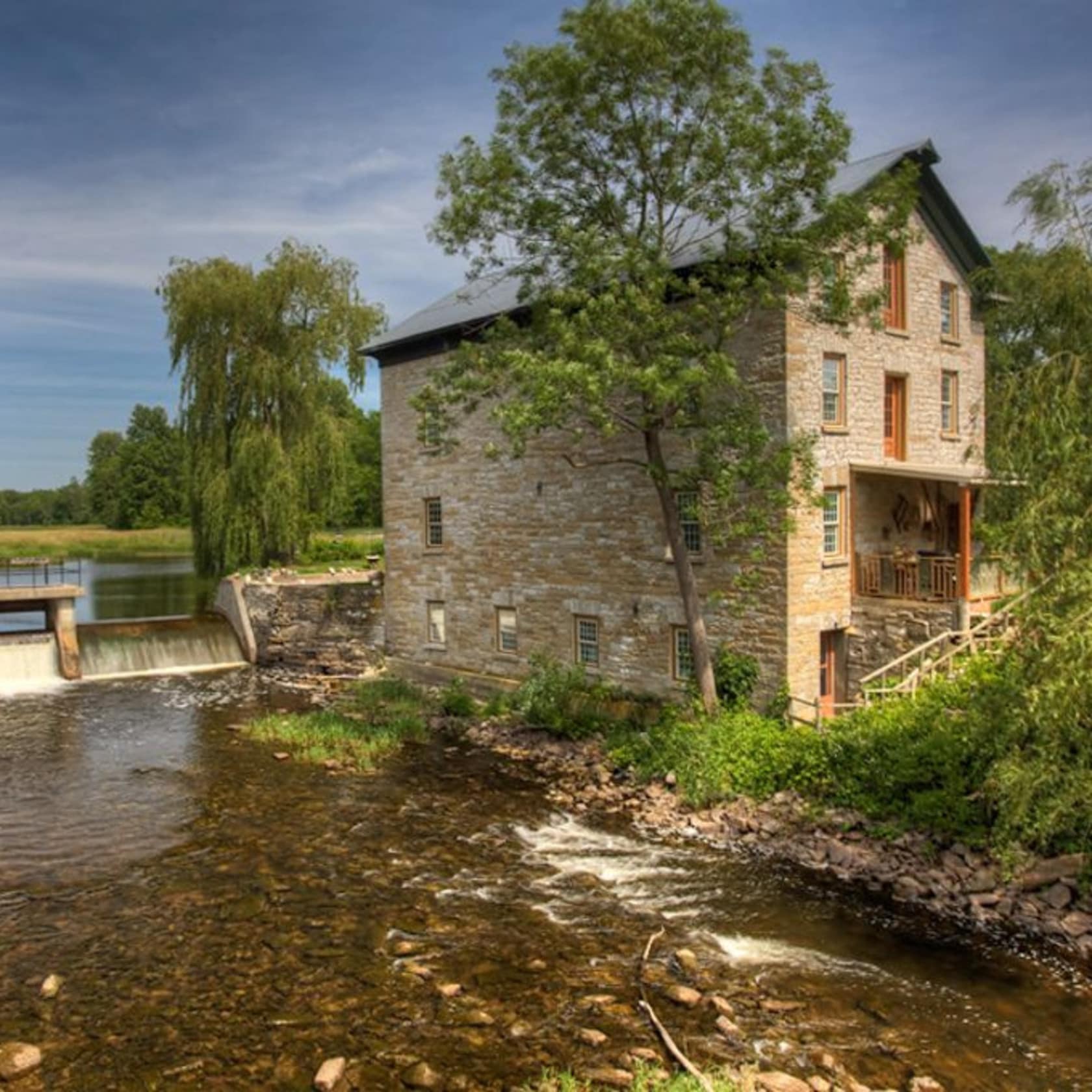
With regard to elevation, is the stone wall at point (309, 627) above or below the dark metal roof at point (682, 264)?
below

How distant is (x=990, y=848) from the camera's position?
12414 millimetres

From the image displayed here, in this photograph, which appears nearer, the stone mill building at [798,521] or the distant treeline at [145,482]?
the stone mill building at [798,521]

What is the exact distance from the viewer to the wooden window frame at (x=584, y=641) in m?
21.5

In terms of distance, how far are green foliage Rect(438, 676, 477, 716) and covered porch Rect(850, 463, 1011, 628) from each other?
9590 millimetres

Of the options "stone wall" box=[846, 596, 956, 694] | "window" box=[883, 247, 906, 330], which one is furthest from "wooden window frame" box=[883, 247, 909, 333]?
"stone wall" box=[846, 596, 956, 694]

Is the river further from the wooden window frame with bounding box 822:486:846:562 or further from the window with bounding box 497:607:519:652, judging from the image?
the wooden window frame with bounding box 822:486:846:562

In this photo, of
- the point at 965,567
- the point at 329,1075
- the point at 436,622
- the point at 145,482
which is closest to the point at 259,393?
the point at 436,622

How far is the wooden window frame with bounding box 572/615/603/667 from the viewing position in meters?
21.5

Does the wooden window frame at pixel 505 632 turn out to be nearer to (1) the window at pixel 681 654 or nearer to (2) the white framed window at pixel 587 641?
(2) the white framed window at pixel 587 641

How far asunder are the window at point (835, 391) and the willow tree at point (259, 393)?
2155 cm

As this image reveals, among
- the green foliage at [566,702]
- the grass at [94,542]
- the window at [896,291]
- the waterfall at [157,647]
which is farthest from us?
the grass at [94,542]

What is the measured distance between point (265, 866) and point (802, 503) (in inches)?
440

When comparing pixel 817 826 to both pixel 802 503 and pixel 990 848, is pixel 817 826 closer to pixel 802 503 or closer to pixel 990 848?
pixel 990 848

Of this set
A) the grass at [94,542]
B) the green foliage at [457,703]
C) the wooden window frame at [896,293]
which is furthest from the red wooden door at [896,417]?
the grass at [94,542]
